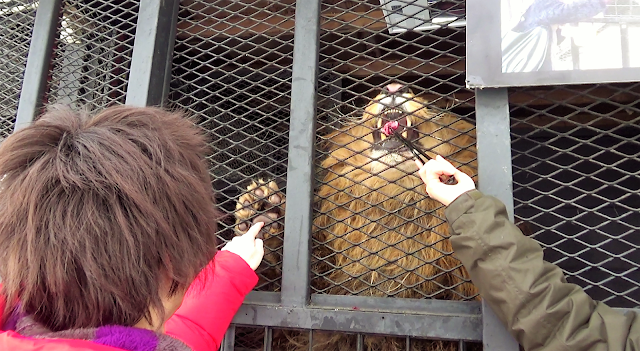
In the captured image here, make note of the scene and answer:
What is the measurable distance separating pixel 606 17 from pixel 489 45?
0.90 ft

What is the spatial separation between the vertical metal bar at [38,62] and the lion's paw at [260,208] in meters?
0.79

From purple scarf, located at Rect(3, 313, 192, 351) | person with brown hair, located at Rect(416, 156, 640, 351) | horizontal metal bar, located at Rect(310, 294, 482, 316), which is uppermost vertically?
purple scarf, located at Rect(3, 313, 192, 351)

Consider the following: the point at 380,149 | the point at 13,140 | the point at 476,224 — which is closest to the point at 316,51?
the point at 380,149

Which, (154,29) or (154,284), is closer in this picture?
(154,284)

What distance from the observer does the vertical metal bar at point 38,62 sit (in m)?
1.50

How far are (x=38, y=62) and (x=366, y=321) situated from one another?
4.75 ft

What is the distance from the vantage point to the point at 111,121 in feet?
2.53

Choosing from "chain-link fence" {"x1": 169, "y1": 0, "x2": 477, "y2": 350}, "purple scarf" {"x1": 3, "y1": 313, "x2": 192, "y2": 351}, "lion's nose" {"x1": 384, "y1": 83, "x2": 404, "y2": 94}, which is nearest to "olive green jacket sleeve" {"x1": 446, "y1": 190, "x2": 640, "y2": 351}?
"chain-link fence" {"x1": 169, "y1": 0, "x2": 477, "y2": 350}

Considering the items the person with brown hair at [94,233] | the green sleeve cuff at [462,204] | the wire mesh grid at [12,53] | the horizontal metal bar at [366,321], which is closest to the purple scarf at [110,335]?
the person with brown hair at [94,233]

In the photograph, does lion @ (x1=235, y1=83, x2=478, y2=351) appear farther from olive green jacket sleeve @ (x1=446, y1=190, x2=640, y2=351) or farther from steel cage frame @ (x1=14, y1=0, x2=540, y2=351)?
olive green jacket sleeve @ (x1=446, y1=190, x2=640, y2=351)

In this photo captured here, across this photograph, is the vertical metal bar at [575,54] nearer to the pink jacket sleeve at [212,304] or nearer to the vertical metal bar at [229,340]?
the pink jacket sleeve at [212,304]

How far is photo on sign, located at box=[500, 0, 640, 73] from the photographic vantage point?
1.06m

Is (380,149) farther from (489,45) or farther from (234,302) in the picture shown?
(234,302)

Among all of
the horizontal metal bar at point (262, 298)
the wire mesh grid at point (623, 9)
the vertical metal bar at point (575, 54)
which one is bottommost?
the horizontal metal bar at point (262, 298)
